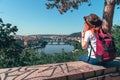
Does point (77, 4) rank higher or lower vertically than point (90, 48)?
higher

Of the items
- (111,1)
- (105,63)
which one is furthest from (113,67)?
(111,1)

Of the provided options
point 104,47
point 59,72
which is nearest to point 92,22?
point 104,47

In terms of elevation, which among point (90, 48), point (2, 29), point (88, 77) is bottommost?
point (88, 77)

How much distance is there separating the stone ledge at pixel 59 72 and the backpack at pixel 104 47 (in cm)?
21

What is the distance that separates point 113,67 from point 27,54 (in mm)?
5097

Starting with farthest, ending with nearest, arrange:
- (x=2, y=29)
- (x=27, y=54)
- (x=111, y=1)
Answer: (x=2, y=29) → (x=27, y=54) → (x=111, y=1)

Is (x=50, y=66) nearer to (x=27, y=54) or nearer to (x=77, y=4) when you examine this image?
(x=27, y=54)

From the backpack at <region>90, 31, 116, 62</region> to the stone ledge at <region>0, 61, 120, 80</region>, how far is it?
214 mm

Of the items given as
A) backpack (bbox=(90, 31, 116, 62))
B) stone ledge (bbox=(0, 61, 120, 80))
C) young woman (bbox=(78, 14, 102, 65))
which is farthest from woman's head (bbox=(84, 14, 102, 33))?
stone ledge (bbox=(0, 61, 120, 80))

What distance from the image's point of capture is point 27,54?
10578mm

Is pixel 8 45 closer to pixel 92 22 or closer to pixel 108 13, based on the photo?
pixel 108 13

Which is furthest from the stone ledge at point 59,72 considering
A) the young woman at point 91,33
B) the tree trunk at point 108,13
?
the tree trunk at point 108,13

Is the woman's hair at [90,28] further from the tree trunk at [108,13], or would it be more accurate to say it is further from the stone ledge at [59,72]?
the tree trunk at [108,13]

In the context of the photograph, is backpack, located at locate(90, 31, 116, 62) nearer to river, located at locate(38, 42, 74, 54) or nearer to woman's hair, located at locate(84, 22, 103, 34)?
woman's hair, located at locate(84, 22, 103, 34)
